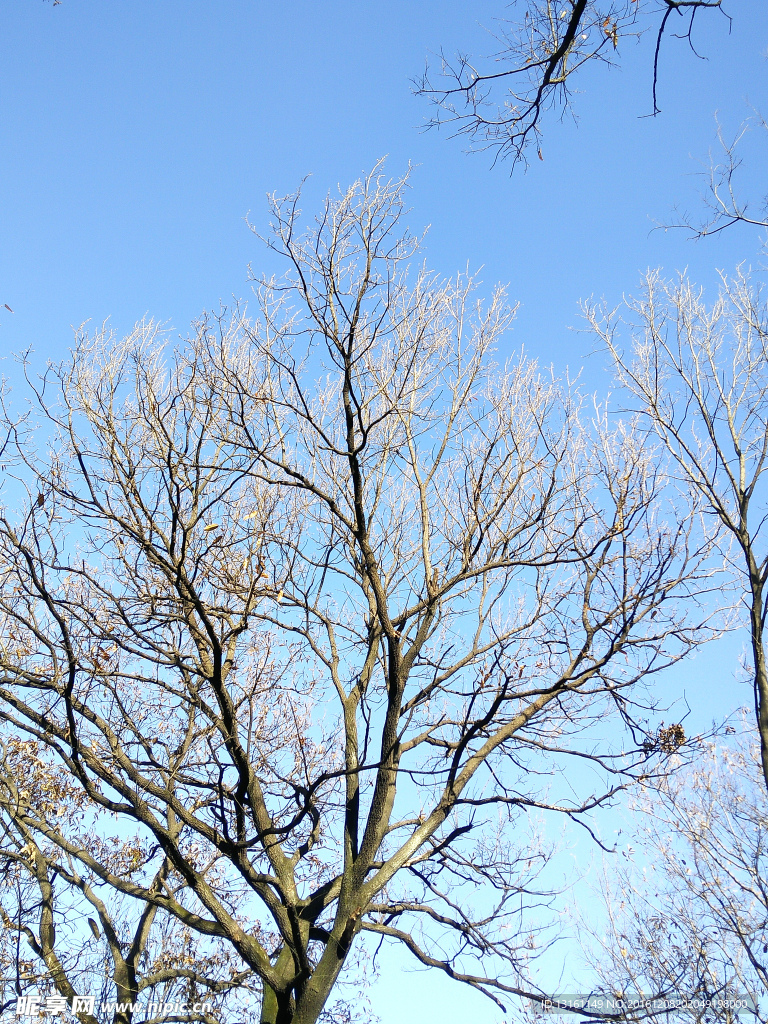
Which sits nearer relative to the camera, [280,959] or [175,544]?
[175,544]

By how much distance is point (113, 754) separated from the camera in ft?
20.2

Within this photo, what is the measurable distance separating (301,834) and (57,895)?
3454mm

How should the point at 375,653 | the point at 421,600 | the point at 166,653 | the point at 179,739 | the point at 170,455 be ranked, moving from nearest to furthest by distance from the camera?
the point at 170,455
the point at 166,653
the point at 421,600
the point at 375,653
the point at 179,739

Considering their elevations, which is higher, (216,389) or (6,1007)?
(216,389)

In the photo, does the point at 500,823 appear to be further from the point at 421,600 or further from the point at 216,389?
the point at 216,389

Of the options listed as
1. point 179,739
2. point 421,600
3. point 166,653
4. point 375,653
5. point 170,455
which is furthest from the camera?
point 179,739

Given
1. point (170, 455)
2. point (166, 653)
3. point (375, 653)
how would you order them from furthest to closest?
point (375, 653) → point (166, 653) → point (170, 455)

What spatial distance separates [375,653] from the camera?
7656 mm

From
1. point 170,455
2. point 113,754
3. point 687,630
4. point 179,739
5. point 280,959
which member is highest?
point 687,630

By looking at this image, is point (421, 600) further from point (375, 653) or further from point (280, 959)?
point (280, 959)

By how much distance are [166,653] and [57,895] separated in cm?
475

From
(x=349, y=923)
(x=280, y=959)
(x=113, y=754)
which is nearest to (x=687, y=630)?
(x=349, y=923)

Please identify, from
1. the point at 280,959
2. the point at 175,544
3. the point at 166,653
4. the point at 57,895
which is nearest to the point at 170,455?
the point at 175,544

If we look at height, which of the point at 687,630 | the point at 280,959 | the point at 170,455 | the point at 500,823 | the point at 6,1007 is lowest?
the point at 6,1007
